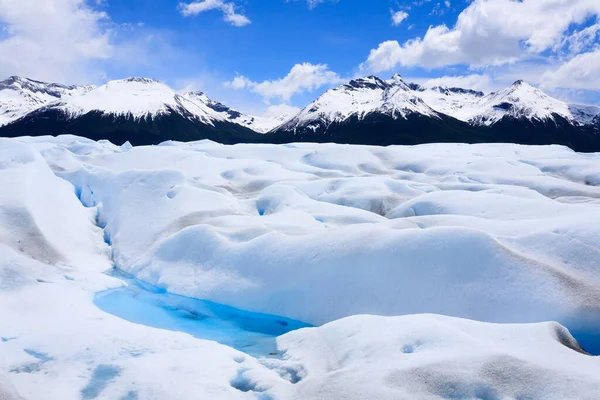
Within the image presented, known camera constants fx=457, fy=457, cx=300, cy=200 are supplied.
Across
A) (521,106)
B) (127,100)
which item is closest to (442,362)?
(127,100)

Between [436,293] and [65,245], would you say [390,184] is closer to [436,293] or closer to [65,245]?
[436,293]

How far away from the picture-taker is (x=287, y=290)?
10273 millimetres

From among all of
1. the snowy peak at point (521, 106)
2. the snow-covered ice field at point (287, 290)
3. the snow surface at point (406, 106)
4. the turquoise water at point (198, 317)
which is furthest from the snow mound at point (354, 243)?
the snowy peak at point (521, 106)

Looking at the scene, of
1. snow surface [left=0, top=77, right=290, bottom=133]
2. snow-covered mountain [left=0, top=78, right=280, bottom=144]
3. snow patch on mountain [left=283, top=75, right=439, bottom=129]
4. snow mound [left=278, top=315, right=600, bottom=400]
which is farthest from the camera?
snow patch on mountain [left=283, top=75, right=439, bottom=129]

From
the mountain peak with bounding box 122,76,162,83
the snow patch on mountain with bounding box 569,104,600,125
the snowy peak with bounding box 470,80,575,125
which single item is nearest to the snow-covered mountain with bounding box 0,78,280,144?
the mountain peak with bounding box 122,76,162,83

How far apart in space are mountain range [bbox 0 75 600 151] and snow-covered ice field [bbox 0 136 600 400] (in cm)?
10160

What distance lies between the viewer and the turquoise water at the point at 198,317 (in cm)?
906

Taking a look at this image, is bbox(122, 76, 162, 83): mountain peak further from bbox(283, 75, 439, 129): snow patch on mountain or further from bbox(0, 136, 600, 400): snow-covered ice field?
bbox(0, 136, 600, 400): snow-covered ice field

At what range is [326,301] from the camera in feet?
32.0

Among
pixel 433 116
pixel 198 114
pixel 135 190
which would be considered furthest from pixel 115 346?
pixel 198 114

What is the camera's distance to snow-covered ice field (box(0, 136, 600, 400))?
19.9ft

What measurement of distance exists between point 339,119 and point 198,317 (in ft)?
453

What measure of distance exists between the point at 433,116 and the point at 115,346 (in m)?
145

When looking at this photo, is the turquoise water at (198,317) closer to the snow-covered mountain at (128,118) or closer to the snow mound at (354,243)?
the snow mound at (354,243)
